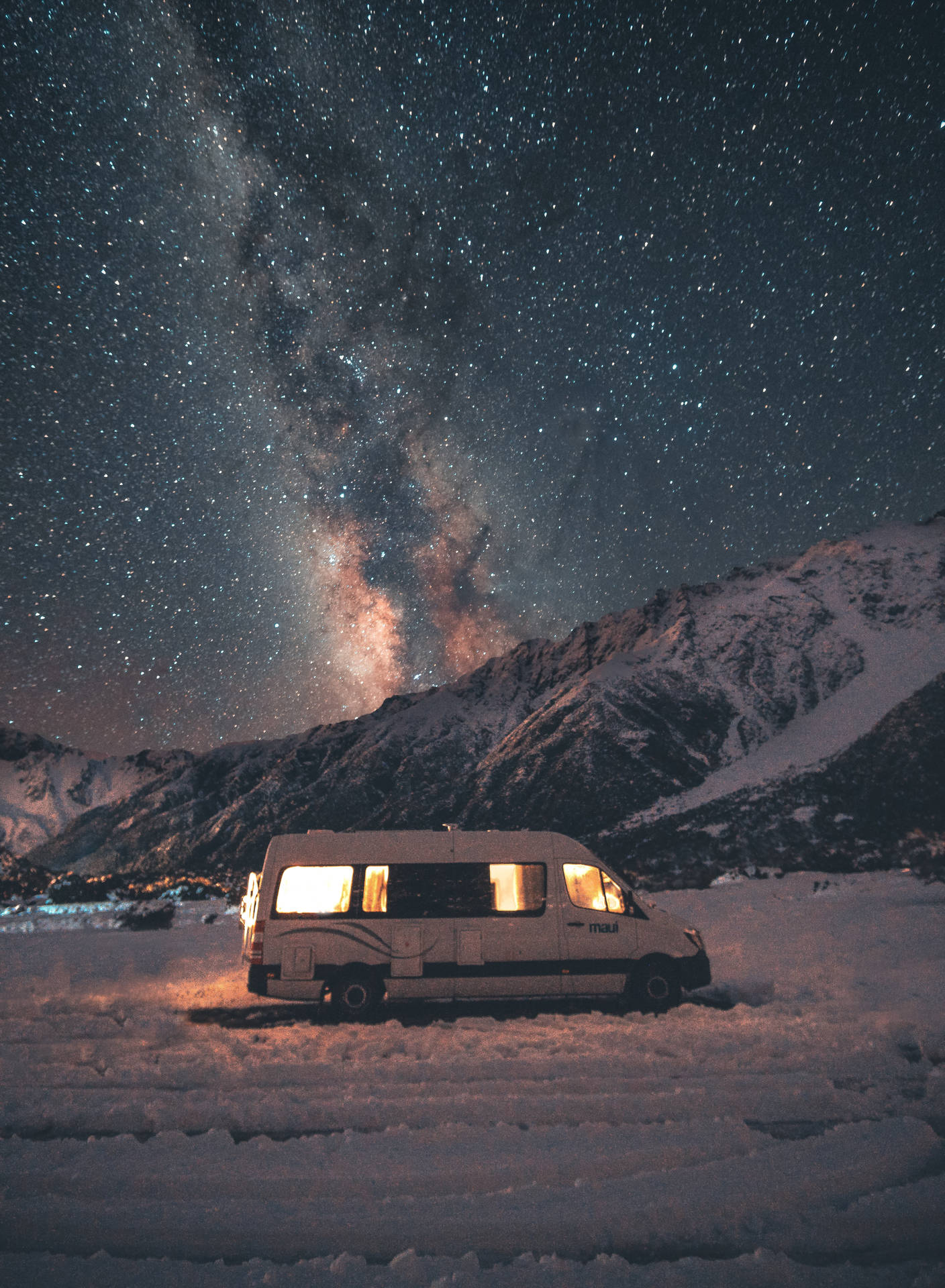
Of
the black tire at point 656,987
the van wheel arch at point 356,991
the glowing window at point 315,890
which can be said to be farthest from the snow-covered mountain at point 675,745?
the glowing window at point 315,890

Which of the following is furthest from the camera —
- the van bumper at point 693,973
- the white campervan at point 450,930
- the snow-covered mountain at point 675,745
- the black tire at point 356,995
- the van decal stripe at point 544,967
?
the snow-covered mountain at point 675,745

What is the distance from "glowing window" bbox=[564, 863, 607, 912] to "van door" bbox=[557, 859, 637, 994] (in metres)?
0.01

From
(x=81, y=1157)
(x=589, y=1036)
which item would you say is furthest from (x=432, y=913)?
(x=81, y=1157)

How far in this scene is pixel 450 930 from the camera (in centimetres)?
959

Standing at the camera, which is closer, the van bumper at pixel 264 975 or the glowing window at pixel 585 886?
the van bumper at pixel 264 975

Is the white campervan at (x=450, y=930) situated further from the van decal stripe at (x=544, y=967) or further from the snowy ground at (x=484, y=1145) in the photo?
the snowy ground at (x=484, y=1145)

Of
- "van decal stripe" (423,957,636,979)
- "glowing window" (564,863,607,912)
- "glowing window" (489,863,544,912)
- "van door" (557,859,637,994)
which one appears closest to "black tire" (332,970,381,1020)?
"van decal stripe" (423,957,636,979)

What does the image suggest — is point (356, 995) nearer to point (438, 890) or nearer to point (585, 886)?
point (438, 890)

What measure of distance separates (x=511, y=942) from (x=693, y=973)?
2.87m

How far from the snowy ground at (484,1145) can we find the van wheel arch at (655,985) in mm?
542

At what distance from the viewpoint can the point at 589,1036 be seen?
7680 millimetres

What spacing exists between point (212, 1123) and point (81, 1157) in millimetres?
1011

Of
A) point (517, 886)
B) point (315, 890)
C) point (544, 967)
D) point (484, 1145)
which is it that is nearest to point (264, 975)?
point (315, 890)

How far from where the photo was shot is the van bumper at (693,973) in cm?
959
